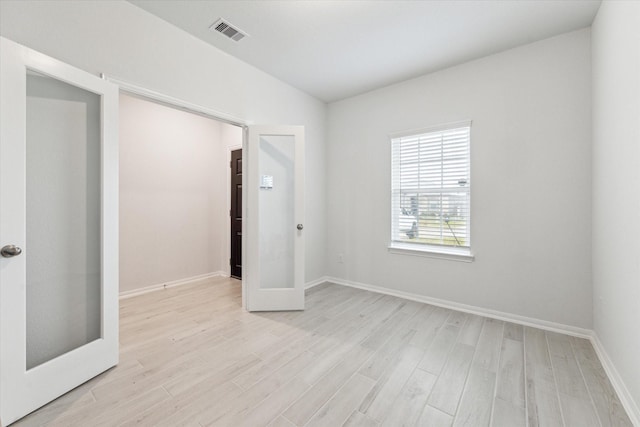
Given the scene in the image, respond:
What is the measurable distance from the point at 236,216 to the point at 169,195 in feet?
3.54

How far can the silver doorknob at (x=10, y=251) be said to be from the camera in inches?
57.3

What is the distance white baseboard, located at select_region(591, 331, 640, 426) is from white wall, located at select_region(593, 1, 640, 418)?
0.10ft

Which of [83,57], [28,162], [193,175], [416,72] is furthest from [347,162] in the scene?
[28,162]

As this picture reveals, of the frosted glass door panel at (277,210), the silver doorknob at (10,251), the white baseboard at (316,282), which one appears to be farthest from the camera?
the white baseboard at (316,282)

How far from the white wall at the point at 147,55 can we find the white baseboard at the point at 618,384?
12.9 feet

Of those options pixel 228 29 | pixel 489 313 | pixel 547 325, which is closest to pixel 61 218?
pixel 228 29

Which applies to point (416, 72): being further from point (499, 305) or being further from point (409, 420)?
point (409, 420)

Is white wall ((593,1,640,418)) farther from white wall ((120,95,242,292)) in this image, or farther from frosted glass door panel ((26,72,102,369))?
white wall ((120,95,242,292))

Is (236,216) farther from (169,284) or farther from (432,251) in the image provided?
(432,251)

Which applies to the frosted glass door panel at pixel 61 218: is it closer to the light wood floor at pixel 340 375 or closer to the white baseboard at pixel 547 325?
the light wood floor at pixel 340 375

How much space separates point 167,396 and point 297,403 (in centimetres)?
86

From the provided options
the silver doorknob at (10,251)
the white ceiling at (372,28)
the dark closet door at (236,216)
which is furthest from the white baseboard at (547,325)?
the silver doorknob at (10,251)

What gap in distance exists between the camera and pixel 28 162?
1672 mm

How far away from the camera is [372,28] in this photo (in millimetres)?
2547
